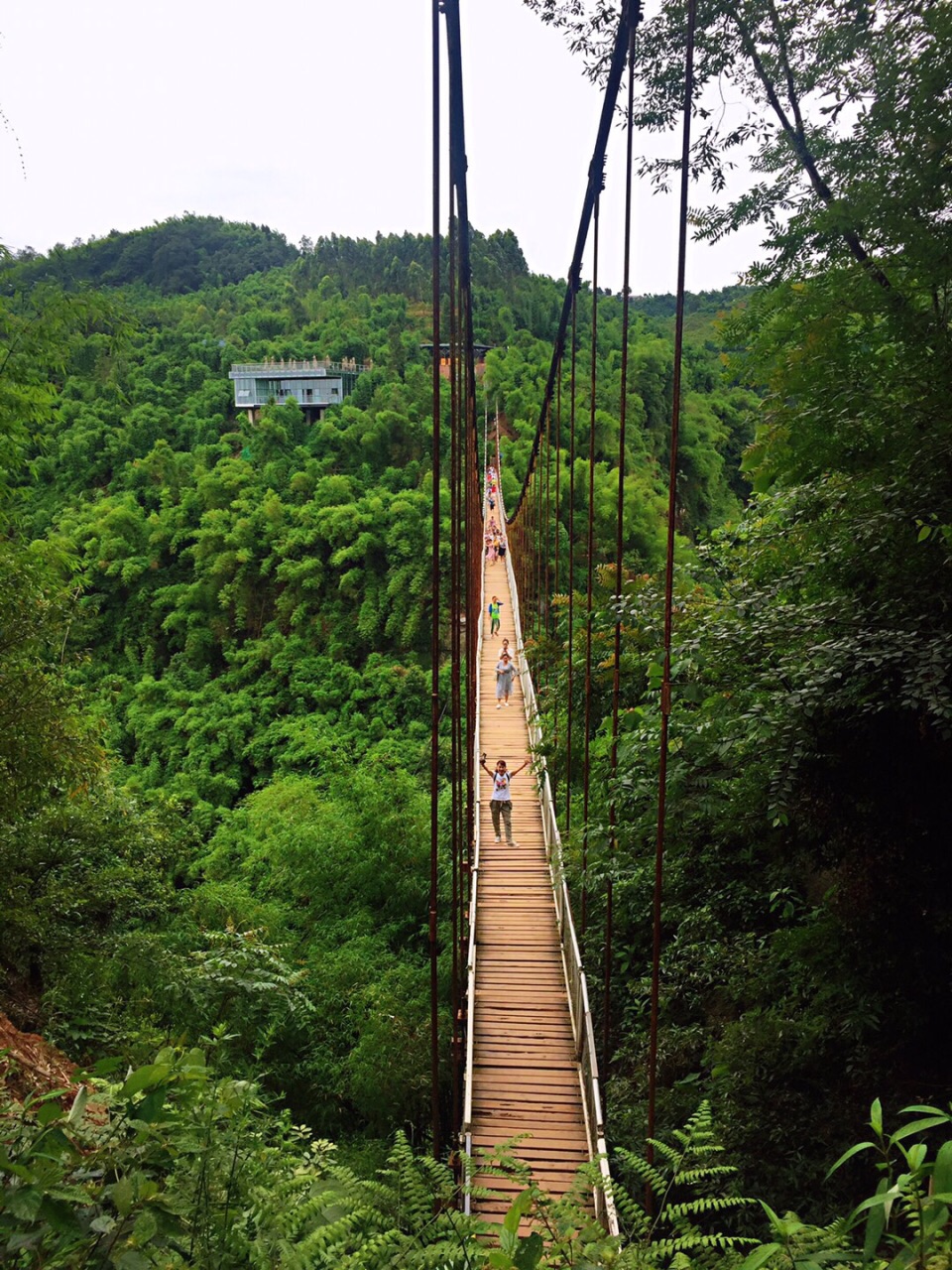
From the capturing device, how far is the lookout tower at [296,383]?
31203 mm

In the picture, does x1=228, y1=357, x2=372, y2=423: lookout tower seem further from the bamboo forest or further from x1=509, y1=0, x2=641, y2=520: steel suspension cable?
x1=509, y1=0, x2=641, y2=520: steel suspension cable

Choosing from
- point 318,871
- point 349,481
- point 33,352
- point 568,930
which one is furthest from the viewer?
point 349,481

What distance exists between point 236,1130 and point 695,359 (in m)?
32.1

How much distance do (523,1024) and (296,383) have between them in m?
30.9

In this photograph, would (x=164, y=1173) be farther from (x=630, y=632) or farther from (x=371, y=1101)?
(x=371, y=1101)

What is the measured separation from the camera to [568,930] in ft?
14.8

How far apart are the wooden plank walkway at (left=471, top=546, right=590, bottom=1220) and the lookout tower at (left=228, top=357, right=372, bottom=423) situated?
28092 mm

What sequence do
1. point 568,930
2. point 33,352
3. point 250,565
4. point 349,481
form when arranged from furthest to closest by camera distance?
point 349,481 → point 250,565 → point 568,930 → point 33,352

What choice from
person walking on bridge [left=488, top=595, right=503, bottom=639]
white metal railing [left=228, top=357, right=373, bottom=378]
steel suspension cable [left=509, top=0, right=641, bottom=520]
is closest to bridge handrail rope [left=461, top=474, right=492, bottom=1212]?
steel suspension cable [left=509, top=0, right=641, bottom=520]

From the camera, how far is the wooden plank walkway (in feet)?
11.6

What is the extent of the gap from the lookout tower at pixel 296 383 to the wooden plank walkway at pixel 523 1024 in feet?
92.2

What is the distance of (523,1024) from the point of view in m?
4.26

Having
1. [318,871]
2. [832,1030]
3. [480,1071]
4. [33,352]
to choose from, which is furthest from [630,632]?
[318,871]

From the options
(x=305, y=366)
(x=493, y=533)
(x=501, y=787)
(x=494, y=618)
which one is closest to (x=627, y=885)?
(x=501, y=787)
